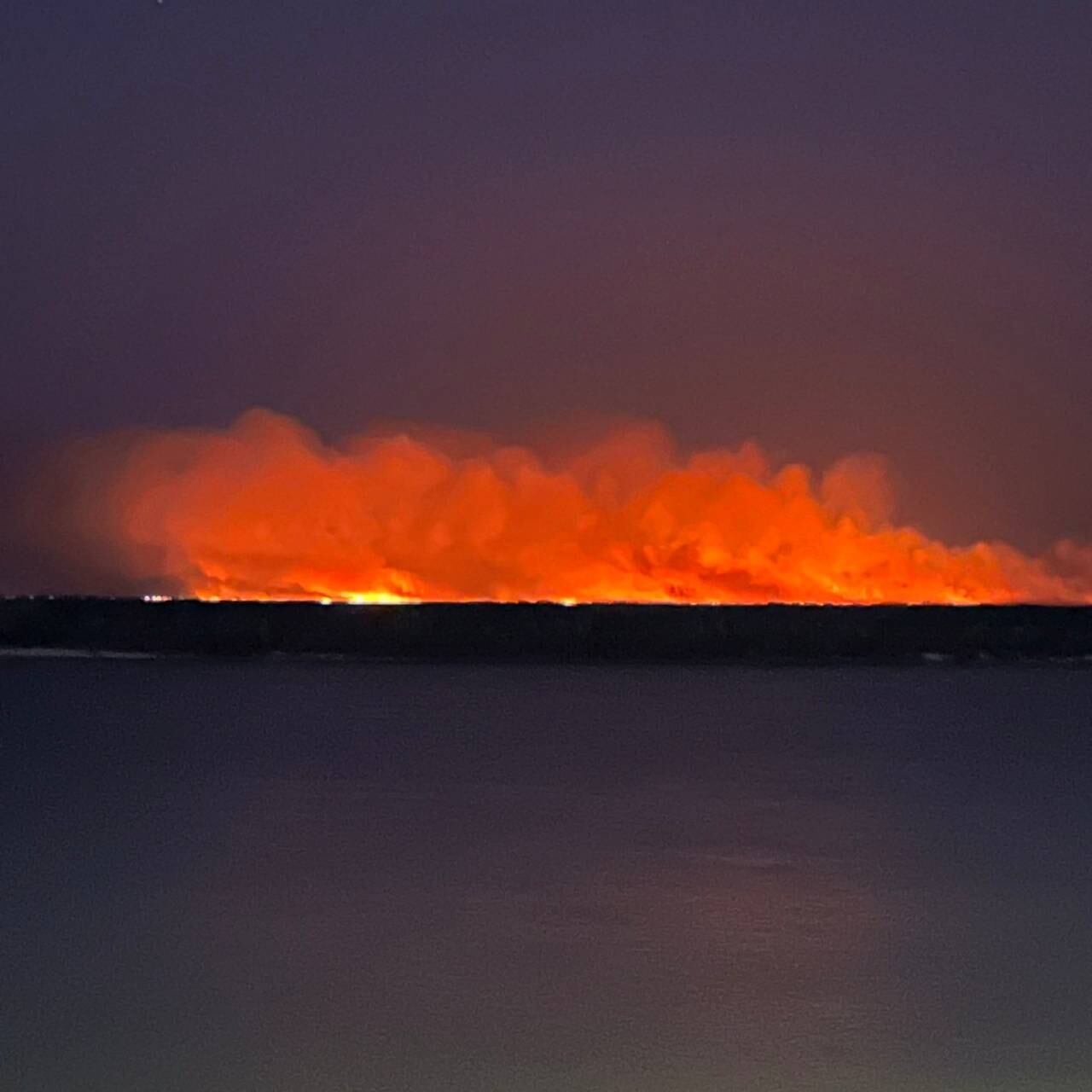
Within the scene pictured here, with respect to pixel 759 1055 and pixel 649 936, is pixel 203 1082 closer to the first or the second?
pixel 759 1055

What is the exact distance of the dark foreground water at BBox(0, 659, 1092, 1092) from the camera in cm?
747

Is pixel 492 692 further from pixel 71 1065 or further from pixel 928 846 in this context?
pixel 71 1065

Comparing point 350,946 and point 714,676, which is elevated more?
point 714,676

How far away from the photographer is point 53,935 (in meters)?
9.84

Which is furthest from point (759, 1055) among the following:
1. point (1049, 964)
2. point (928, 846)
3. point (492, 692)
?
point (492, 692)

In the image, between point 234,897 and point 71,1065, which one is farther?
point 234,897

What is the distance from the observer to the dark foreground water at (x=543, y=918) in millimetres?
7473

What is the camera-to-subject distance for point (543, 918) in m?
10.5

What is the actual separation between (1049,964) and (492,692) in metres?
31.1

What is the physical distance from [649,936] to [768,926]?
670 mm

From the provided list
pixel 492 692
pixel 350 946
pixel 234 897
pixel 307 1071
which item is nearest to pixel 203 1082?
pixel 307 1071

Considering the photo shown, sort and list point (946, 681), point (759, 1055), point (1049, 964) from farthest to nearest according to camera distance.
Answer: point (946, 681) → point (1049, 964) → point (759, 1055)

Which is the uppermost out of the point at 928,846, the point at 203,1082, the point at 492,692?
the point at 492,692

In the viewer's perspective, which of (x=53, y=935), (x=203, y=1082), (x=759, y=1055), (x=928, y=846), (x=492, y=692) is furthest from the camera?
(x=492, y=692)
